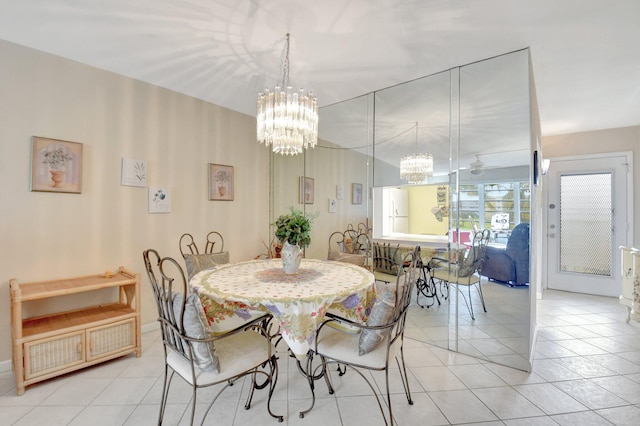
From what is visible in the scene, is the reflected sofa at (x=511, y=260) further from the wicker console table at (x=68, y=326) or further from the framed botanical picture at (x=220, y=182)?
the wicker console table at (x=68, y=326)

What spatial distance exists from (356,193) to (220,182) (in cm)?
163

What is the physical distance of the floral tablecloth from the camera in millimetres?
1604

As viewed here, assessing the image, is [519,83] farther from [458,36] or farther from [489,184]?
[489,184]

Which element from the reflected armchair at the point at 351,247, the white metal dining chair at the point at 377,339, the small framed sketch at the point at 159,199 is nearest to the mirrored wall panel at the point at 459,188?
the reflected armchair at the point at 351,247

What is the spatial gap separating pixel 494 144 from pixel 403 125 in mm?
879

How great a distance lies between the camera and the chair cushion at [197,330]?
140 centimetres

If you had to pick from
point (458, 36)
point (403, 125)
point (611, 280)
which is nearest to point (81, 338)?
point (403, 125)

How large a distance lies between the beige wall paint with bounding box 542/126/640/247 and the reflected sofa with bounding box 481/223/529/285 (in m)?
3.05

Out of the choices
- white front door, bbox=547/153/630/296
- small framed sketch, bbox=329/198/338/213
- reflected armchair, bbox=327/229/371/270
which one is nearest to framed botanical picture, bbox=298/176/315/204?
small framed sketch, bbox=329/198/338/213

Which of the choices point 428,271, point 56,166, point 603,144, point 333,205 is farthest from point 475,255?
point 56,166

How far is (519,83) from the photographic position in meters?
2.27

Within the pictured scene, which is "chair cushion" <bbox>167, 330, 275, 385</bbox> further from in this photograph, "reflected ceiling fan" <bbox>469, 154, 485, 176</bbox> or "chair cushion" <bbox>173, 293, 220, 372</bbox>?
"reflected ceiling fan" <bbox>469, 154, 485, 176</bbox>

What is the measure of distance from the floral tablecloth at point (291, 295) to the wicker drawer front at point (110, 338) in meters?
0.92

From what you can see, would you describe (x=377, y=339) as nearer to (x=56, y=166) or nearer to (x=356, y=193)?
(x=356, y=193)
